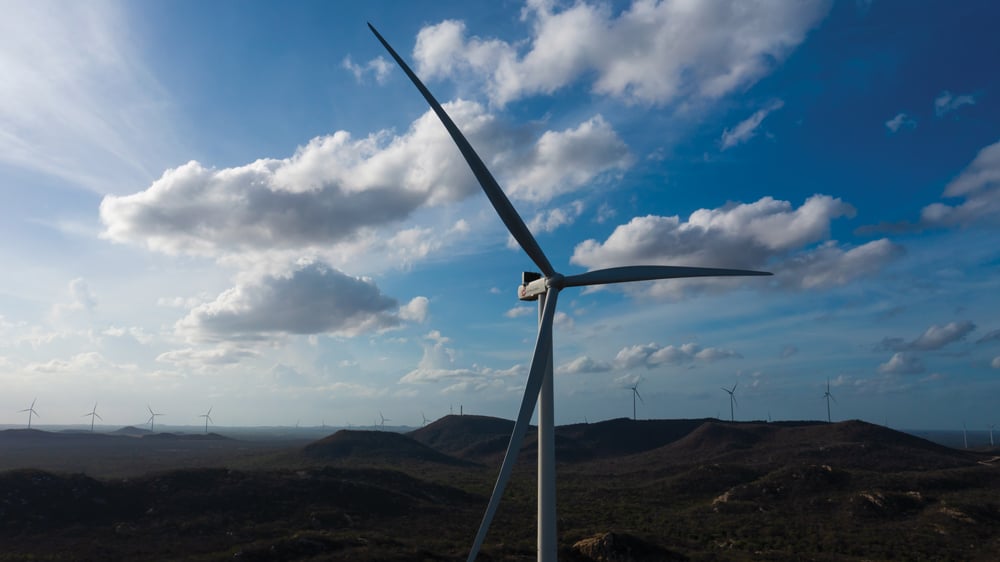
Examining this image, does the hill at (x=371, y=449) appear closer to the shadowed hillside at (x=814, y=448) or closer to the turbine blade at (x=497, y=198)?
the shadowed hillside at (x=814, y=448)

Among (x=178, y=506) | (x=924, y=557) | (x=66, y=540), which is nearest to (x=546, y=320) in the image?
(x=924, y=557)

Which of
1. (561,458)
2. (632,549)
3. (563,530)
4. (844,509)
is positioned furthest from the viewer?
(561,458)

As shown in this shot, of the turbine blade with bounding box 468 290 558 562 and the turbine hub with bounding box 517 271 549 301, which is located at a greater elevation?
the turbine hub with bounding box 517 271 549 301

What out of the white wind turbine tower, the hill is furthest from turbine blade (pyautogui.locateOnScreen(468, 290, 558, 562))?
the hill

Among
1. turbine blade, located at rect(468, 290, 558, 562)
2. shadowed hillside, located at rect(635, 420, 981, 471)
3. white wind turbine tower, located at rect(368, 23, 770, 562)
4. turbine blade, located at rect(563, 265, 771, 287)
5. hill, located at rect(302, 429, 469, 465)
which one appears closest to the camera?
turbine blade, located at rect(468, 290, 558, 562)

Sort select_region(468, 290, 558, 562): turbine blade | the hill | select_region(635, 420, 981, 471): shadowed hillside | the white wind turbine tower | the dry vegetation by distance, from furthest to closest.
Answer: the hill → select_region(635, 420, 981, 471): shadowed hillside → the dry vegetation → the white wind turbine tower → select_region(468, 290, 558, 562): turbine blade

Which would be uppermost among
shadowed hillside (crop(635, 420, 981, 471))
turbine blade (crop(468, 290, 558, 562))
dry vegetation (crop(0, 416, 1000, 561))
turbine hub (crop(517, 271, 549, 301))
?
turbine hub (crop(517, 271, 549, 301))

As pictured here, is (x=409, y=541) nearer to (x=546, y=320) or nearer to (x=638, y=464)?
(x=546, y=320)

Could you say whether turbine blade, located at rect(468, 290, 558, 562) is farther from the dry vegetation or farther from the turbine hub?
the dry vegetation
